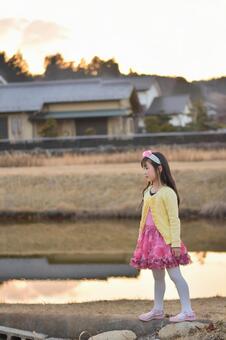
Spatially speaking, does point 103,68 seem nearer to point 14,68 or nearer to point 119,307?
point 14,68

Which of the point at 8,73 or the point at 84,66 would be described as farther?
the point at 84,66

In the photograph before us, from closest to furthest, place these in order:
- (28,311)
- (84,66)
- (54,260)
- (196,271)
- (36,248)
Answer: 1. (28,311)
2. (196,271)
3. (54,260)
4. (36,248)
5. (84,66)

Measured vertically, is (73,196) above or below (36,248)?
above

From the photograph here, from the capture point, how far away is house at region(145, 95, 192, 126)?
4109cm

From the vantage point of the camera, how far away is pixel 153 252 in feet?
15.9

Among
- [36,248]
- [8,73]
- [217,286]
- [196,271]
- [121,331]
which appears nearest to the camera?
[121,331]

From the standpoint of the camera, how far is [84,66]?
68438mm

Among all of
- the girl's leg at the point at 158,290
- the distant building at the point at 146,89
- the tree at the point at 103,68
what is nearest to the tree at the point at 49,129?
the distant building at the point at 146,89

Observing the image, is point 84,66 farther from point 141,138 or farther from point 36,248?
point 36,248

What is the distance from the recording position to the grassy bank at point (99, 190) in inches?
559

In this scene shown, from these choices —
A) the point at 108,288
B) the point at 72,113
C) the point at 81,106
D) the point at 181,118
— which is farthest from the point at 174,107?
the point at 108,288

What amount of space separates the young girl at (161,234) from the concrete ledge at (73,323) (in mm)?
80

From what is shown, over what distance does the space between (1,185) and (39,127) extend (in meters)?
13.6

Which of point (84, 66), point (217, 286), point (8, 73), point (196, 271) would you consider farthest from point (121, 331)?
point (84, 66)
